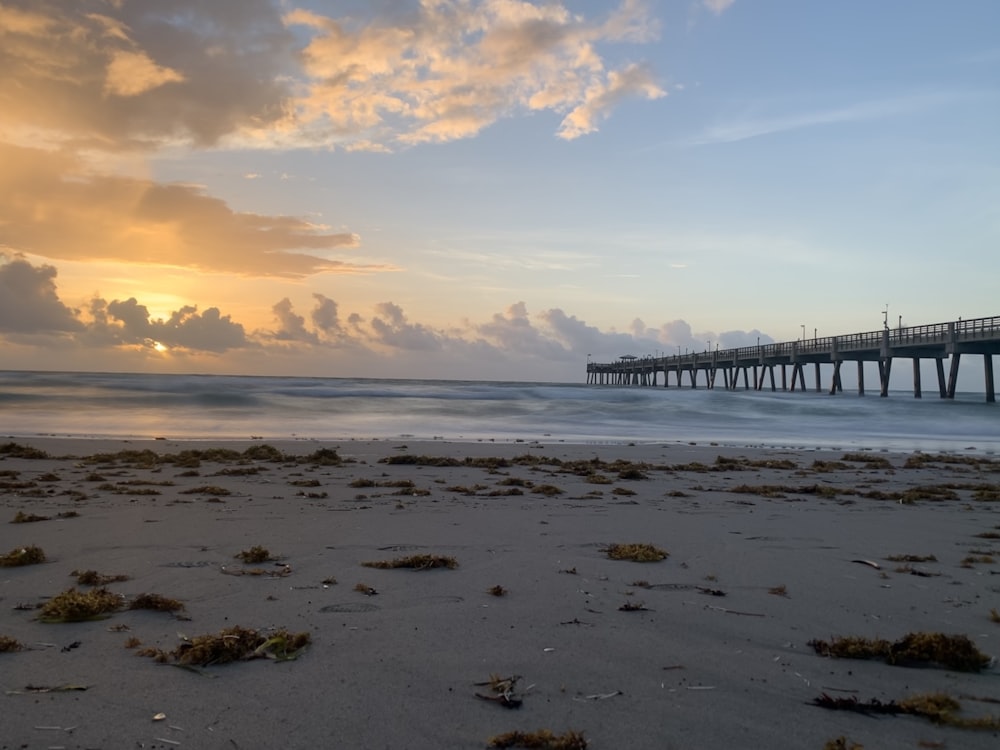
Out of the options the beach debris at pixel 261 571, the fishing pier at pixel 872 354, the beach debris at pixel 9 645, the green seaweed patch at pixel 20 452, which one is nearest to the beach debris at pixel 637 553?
the beach debris at pixel 261 571

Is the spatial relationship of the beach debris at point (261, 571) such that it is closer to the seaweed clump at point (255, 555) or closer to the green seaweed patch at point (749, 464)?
the seaweed clump at point (255, 555)

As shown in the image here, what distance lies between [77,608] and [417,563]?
6.49 ft

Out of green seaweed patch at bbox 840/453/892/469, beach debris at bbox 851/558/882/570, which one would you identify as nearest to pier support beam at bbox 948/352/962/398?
green seaweed patch at bbox 840/453/892/469

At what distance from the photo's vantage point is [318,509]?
697cm

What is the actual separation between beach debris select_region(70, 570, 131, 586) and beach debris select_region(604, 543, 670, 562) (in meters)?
3.28

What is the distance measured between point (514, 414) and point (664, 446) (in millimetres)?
15649

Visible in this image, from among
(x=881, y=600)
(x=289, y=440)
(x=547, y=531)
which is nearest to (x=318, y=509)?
(x=547, y=531)

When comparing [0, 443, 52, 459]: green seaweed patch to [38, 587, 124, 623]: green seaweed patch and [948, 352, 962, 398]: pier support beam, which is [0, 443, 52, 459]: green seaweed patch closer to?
[38, 587, 124, 623]: green seaweed patch

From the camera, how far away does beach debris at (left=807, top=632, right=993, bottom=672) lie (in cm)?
310

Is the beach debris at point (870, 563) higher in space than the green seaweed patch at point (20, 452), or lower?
lower

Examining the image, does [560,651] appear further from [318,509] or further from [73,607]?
[318,509]

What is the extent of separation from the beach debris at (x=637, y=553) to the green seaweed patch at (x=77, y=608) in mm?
3224

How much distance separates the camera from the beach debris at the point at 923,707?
8.39ft

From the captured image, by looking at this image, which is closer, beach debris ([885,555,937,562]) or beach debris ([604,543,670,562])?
beach debris ([604,543,670,562])
